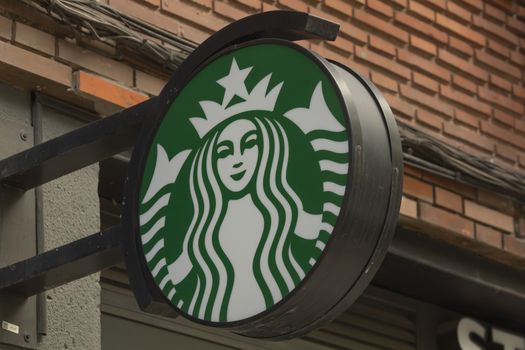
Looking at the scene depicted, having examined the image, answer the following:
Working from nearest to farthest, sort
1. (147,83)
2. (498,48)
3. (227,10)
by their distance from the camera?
(147,83), (227,10), (498,48)

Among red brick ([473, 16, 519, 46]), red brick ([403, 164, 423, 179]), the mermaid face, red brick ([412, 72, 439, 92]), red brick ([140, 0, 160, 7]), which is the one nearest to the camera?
the mermaid face

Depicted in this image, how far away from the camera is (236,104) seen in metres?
3.74

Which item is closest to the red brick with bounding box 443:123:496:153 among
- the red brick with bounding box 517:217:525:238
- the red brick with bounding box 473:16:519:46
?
the red brick with bounding box 517:217:525:238

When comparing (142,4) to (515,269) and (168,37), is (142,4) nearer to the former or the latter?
(168,37)

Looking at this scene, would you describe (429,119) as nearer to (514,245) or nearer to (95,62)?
(514,245)

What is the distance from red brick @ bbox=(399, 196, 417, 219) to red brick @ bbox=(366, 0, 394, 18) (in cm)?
90

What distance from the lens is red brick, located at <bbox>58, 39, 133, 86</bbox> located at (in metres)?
4.85

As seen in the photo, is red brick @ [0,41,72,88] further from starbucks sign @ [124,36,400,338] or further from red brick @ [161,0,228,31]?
starbucks sign @ [124,36,400,338]

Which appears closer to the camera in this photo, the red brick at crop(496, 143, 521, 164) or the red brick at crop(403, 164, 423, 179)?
the red brick at crop(403, 164, 423, 179)

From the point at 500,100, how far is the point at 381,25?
2.66 feet

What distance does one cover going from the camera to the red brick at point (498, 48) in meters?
6.77

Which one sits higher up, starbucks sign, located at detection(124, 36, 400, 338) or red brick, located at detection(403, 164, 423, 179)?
red brick, located at detection(403, 164, 423, 179)

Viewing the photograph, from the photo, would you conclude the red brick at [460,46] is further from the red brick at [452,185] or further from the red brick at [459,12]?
the red brick at [452,185]

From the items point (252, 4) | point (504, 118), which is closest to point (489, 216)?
point (504, 118)
